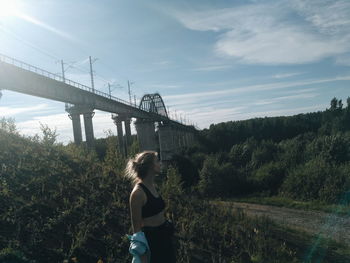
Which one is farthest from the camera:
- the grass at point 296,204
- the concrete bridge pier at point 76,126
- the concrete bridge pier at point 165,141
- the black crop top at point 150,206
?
the concrete bridge pier at point 165,141

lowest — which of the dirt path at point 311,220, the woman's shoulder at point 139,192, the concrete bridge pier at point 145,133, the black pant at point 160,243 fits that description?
the dirt path at point 311,220

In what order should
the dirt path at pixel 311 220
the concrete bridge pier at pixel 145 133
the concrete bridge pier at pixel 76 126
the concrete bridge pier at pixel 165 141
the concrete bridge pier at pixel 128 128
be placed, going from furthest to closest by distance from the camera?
the concrete bridge pier at pixel 165 141
the concrete bridge pier at pixel 145 133
the concrete bridge pier at pixel 128 128
the concrete bridge pier at pixel 76 126
the dirt path at pixel 311 220

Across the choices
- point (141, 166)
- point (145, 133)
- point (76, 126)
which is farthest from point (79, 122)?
point (145, 133)

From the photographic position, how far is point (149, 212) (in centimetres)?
375

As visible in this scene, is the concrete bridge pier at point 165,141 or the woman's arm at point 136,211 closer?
the woman's arm at point 136,211

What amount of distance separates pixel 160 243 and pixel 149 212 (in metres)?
0.39

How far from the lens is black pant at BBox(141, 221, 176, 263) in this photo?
3736mm

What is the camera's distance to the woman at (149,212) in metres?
3.64

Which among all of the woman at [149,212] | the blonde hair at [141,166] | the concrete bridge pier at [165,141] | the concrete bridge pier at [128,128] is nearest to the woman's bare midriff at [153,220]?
the woman at [149,212]

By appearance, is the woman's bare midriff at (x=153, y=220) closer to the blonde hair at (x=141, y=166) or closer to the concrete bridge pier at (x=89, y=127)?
the blonde hair at (x=141, y=166)

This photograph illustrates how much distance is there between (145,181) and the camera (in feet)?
12.8

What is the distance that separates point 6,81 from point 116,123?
68.1 feet

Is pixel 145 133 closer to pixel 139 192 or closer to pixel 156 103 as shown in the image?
pixel 156 103

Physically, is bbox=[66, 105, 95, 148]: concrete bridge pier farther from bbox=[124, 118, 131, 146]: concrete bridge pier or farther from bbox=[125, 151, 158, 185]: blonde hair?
bbox=[125, 151, 158, 185]: blonde hair
